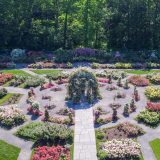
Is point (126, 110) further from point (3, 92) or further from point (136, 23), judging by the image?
point (136, 23)

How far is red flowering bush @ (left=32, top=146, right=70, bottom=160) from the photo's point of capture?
34750mm

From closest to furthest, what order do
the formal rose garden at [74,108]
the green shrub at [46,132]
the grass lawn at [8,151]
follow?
1. the grass lawn at [8,151]
2. the formal rose garden at [74,108]
3. the green shrub at [46,132]

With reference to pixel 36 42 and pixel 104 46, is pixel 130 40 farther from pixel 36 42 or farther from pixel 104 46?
pixel 36 42

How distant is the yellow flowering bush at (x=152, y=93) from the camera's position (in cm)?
4737

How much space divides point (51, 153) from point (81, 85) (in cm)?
1293

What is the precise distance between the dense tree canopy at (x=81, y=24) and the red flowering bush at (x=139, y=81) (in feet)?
64.2

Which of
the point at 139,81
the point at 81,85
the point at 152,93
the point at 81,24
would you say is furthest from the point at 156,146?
the point at 81,24

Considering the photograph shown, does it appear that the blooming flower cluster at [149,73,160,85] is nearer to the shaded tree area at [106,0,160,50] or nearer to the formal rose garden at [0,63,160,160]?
the formal rose garden at [0,63,160,160]

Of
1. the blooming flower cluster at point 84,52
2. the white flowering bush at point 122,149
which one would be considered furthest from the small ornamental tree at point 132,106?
the blooming flower cluster at point 84,52

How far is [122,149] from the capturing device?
35.6 metres

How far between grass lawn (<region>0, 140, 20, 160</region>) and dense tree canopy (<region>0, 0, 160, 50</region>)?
118ft

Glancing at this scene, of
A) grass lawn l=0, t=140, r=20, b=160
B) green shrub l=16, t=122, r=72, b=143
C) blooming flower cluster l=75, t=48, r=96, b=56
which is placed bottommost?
grass lawn l=0, t=140, r=20, b=160

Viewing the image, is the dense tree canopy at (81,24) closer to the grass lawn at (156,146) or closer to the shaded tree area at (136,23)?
the shaded tree area at (136,23)

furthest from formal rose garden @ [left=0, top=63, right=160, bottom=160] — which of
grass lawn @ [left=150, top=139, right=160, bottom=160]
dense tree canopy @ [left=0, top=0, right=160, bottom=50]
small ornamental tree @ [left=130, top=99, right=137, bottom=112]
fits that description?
dense tree canopy @ [left=0, top=0, right=160, bottom=50]
